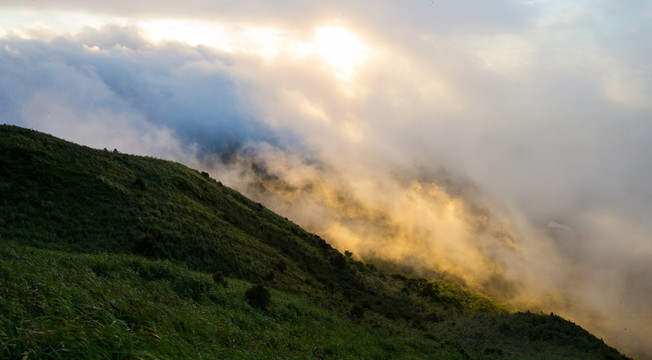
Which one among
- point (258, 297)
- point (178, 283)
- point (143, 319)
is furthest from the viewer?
point (258, 297)

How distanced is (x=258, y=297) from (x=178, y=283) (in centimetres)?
523

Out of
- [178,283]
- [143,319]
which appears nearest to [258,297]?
[178,283]

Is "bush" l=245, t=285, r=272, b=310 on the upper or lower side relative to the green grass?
upper

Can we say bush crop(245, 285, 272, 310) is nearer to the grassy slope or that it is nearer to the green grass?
the green grass

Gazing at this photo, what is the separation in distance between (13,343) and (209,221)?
4215 cm

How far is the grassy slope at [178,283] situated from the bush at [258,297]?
0.97 m

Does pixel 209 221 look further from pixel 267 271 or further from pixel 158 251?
pixel 158 251

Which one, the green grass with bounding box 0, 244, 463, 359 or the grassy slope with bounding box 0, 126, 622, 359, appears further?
the grassy slope with bounding box 0, 126, 622, 359

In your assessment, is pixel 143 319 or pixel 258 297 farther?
pixel 258 297

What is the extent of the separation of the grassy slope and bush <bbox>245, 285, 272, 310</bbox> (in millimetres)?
966

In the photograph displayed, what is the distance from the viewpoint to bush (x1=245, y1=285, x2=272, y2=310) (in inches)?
871

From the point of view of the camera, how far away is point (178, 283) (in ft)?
64.3

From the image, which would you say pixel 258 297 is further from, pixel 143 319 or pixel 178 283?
pixel 143 319


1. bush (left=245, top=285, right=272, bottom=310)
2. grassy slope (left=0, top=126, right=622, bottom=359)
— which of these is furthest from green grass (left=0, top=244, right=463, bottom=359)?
bush (left=245, top=285, right=272, bottom=310)
